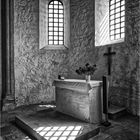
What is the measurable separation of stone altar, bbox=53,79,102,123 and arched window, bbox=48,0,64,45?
3.66 m

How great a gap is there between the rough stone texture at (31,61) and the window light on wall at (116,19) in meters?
2.71

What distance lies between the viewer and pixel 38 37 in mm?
7180

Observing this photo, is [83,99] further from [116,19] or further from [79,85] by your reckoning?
[116,19]

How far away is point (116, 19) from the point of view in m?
6.31

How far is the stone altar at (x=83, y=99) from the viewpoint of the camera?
13.0 feet

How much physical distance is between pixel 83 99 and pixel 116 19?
13.5 ft

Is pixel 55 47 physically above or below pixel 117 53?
above

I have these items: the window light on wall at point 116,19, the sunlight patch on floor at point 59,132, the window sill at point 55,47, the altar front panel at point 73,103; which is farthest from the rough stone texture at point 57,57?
the sunlight patch on floor at point 59,132

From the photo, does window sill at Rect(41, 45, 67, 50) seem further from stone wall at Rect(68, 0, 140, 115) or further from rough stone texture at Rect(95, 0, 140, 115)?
rough stone texture at Rect(95, 0, 140, 115)

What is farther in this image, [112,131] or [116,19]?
[116,19]

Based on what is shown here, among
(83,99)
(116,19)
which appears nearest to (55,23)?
(116,19)

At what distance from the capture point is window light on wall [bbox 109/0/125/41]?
603cm

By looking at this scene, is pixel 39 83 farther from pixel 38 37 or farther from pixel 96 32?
pixel 96 32

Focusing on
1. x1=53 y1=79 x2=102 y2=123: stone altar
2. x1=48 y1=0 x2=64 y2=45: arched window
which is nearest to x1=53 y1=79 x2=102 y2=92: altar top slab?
x1=53 y1=79 x2=102 y2=123: stone altar
